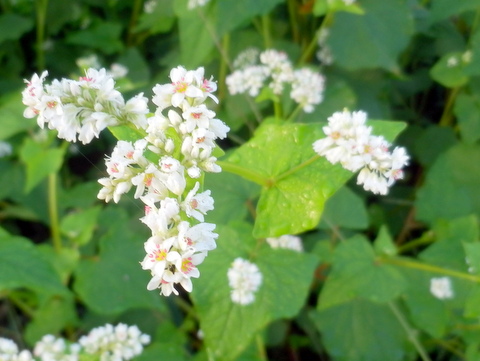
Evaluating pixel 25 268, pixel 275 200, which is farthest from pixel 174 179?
pixel 25 268

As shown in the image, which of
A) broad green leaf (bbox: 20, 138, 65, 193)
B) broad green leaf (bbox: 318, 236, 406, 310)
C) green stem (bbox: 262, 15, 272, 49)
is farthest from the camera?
green stem (bbox: 262, 15, 272, 49)

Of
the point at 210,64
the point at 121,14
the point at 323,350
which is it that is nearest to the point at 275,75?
the point at 210,64

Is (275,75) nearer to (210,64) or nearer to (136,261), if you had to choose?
(210,64)

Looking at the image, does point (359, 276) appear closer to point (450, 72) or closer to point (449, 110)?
point (450, 72)

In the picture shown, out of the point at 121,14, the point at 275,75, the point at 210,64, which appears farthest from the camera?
the point at 121,14

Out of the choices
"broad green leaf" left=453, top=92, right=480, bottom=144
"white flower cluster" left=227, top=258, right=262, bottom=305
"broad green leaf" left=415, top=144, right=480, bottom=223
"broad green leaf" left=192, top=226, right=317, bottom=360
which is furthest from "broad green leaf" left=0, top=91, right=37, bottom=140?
"broad green leaf" left=453, top=92, right=480, bottom=144

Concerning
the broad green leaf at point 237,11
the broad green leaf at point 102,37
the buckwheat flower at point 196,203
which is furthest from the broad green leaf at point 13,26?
the buckwheat flower at point 196,203

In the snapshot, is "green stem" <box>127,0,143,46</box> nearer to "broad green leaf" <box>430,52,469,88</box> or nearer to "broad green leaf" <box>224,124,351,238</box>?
"broad green leaf" <box>430,52,469,88</box>
